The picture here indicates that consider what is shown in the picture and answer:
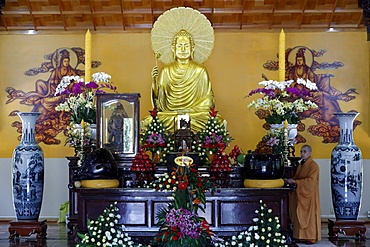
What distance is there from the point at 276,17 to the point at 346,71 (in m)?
1.19

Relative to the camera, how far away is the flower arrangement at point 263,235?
5.23 meters

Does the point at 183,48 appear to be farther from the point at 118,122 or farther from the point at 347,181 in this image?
the point at 347,181

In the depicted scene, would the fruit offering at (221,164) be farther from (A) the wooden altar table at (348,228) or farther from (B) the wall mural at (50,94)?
(B) the wall mural at (50,94)

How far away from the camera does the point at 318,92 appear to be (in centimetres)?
883

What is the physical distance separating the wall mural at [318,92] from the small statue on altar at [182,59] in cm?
110

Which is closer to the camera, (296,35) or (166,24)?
(166,24)

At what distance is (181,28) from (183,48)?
0.82ft

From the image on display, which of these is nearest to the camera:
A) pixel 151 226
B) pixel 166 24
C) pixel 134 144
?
pixel 151 226

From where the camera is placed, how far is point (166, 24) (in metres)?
8.09

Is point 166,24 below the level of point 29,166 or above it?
above

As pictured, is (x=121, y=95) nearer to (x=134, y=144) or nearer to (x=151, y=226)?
(x=134, y=144)

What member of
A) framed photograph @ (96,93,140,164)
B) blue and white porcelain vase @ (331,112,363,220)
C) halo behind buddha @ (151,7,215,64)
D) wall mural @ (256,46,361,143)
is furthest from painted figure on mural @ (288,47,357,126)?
framed photograph @ (96,93,140,164)

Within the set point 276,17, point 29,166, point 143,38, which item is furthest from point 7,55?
point 276,17

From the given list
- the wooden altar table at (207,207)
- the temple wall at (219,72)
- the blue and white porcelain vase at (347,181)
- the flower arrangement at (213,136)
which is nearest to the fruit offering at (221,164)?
the wooden altar table at (207,207)
